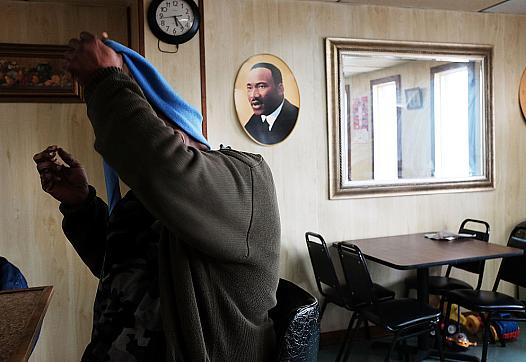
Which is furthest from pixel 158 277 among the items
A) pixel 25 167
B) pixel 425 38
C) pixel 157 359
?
pixel 425 38

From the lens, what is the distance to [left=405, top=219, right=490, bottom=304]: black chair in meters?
3.24

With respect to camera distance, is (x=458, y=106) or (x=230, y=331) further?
(x=458, y=106)

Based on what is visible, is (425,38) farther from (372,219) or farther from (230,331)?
(230,331)

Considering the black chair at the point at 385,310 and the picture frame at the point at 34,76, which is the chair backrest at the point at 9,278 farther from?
the black chair at the point at 385,310

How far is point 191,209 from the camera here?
769mm

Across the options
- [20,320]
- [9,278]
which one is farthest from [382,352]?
[20,320]

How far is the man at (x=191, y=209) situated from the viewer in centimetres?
76

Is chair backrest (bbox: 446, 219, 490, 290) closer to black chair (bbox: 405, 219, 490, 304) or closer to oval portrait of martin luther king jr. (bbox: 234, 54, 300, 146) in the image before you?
black chair (bbox: 405, 219, 490, 304)

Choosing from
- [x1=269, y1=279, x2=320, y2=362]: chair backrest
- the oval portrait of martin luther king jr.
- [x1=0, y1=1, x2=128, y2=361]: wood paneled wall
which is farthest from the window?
[x1=269, y1=279, x2=320, y2=362]: chair backrest

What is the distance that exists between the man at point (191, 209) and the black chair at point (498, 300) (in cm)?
231

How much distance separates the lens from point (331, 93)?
131 inches

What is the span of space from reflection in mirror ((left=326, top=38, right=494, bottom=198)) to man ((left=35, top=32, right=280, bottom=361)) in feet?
8.17

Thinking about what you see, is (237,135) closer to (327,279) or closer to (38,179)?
(327,279)

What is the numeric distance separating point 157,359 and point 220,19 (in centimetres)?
255
